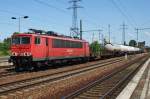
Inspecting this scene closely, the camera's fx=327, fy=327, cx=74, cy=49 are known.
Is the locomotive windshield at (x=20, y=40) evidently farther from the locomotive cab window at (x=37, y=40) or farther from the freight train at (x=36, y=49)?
the locomotive cab window at (x=37, y=40)

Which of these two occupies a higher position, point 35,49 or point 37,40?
point 37,40

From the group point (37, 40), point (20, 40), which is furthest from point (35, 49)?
point (20, 40)

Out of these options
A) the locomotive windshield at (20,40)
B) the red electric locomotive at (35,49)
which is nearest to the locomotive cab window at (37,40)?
the red electric locomotive at (35,49)

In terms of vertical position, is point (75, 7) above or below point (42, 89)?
above

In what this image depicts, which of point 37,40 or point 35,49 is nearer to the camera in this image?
point 35,49

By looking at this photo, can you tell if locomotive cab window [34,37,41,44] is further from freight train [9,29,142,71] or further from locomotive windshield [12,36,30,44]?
locomotive windshield [12,36,30,44]

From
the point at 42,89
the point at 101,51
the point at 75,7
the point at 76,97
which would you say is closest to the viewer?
the point at 76,97

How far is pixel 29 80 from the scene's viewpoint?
21.2 m

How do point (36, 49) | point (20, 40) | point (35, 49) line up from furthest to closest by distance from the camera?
point (20, 40)
point (36, 49)
point (35, 49)

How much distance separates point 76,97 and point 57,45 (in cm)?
1931

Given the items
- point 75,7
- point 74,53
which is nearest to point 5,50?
point 75,7

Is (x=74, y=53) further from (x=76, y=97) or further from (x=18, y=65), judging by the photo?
(x=76, y=97)

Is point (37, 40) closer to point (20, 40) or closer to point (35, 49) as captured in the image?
point (35, 49)

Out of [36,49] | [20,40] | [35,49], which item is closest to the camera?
[35,49]
